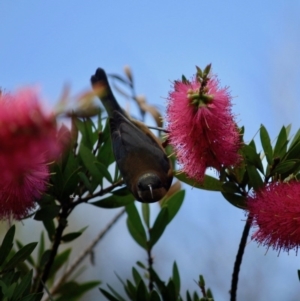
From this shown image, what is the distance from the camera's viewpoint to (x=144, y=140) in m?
1.55

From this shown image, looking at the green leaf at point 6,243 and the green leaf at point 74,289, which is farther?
the green leaf at point 74,289

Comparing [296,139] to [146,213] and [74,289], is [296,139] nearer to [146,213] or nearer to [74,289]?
[146,213]

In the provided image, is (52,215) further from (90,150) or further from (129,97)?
(129,97)

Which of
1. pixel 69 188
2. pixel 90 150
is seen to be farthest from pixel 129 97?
pixel 69 188

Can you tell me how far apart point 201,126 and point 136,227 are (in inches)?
20.4

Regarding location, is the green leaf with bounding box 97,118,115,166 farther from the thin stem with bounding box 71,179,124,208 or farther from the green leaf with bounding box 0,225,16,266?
the green leaf with bounding box 0,225,16,266

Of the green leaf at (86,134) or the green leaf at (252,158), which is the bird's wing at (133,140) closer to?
the green leaf at (86,134)

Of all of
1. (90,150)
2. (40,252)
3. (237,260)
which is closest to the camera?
(237,260)

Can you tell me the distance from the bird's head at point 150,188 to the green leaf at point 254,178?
1.17 ft

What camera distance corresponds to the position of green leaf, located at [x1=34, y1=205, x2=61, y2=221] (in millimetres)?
1213

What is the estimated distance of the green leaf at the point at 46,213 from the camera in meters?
1.21

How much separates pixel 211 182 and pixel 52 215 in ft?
1.04

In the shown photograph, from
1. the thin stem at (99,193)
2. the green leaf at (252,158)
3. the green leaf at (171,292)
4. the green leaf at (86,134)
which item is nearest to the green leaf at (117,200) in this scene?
the thin stem at (99,193)

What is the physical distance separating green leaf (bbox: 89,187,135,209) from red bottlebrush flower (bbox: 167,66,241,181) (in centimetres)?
36
